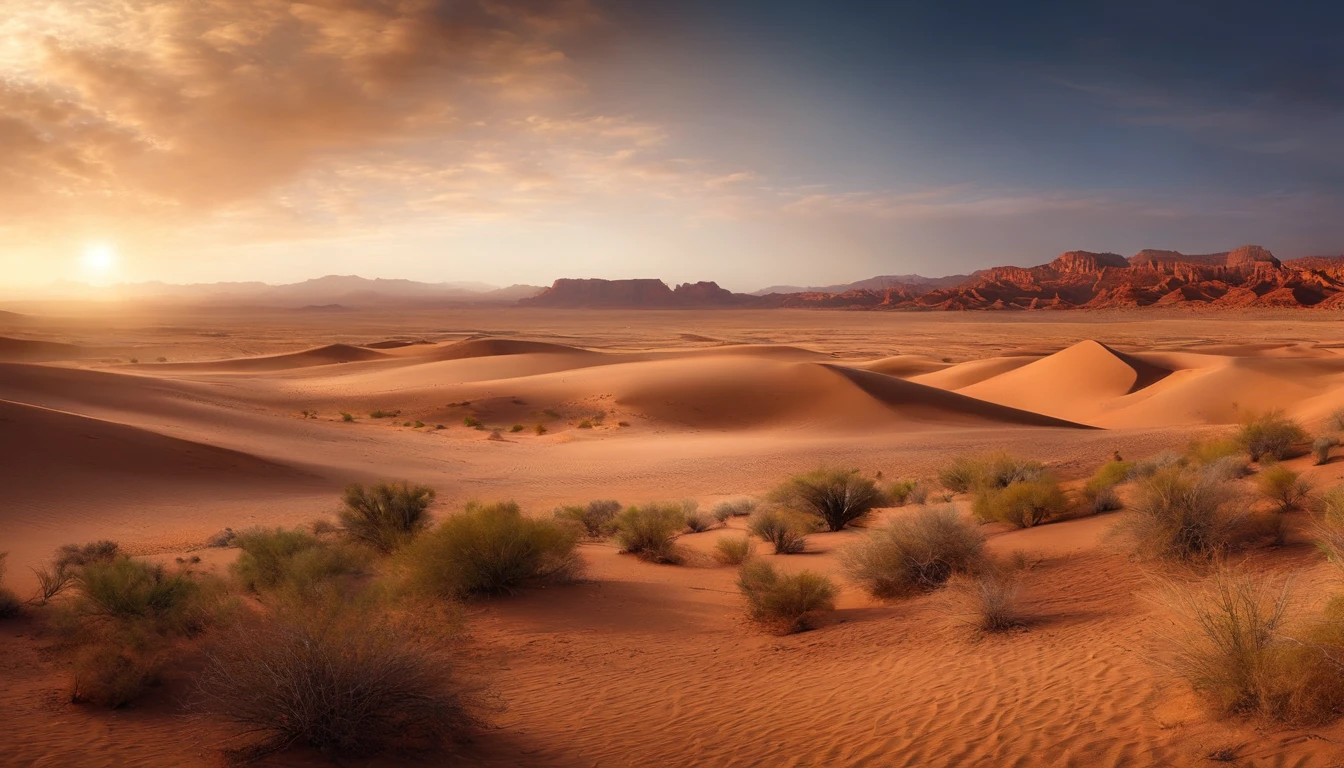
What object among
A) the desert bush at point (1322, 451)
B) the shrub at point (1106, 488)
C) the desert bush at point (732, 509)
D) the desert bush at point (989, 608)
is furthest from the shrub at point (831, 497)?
the desert bush at point (1322, 451)

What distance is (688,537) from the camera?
15727mm

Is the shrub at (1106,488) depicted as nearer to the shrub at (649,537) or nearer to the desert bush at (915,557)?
the desert bush at (915,557)

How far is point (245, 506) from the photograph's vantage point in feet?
55.0

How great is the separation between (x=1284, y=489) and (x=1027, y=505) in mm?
3678

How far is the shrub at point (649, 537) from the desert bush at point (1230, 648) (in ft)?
27.3

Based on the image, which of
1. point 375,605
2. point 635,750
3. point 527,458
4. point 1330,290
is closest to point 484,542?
point 375,605

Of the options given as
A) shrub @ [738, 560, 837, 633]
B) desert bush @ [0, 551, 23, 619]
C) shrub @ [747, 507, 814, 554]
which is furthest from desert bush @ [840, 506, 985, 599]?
desert bush @ [0, 551, 23, 619]

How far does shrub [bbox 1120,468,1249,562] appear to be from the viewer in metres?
10.2

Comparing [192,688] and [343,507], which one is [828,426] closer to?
[343,507]

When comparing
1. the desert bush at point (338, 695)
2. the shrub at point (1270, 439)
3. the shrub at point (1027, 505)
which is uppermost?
the desert bush at point (338, 695)

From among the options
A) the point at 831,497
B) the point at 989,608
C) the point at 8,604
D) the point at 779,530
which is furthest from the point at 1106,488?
the point at 8,604

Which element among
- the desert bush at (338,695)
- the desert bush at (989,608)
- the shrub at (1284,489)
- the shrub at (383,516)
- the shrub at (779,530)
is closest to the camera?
the desert bush at (338,695)

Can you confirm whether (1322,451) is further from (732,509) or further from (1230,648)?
(1230,648)

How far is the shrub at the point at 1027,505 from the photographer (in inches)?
556
